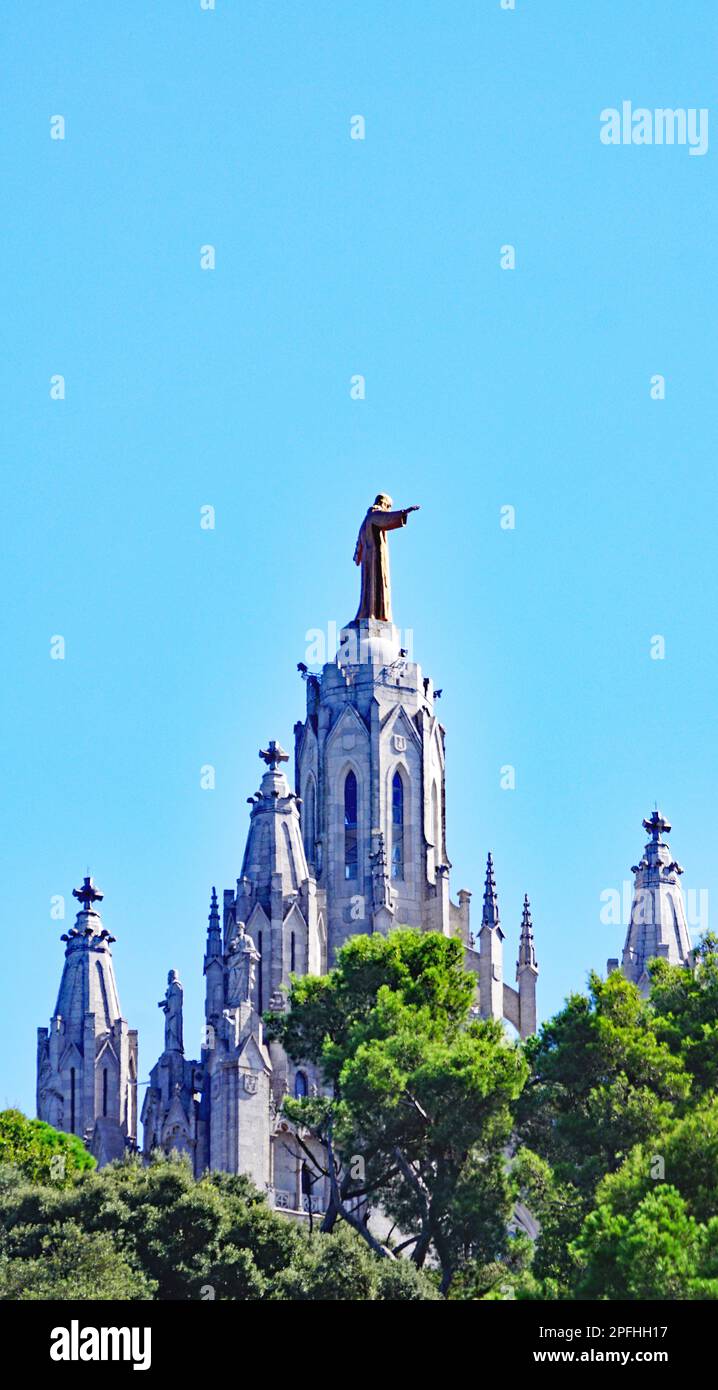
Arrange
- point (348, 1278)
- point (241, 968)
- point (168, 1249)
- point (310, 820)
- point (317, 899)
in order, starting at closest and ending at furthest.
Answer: point (348, 1278), point (168, 1249), point (241, 968), point (317, 899), point (310, 820)

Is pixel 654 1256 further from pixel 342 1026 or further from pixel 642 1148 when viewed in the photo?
pixel 342 1026

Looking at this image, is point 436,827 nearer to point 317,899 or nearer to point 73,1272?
point 317,899

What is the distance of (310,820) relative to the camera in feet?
392

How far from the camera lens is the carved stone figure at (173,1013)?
4417 inches

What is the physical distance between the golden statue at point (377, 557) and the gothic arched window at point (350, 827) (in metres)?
7.88

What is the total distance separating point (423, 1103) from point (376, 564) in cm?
4659

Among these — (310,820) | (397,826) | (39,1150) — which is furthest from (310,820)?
(39,1150)

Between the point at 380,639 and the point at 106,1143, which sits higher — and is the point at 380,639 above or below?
above

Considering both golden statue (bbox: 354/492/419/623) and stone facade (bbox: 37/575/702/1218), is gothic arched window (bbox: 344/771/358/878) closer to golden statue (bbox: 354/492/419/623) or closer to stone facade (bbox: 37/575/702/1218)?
stone facade (bbox: 37/575/702/1218)

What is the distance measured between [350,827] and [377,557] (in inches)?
483

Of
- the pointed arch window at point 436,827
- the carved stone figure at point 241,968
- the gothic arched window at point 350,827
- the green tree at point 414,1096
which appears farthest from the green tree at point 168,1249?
the pointed arch window at point 436,827
